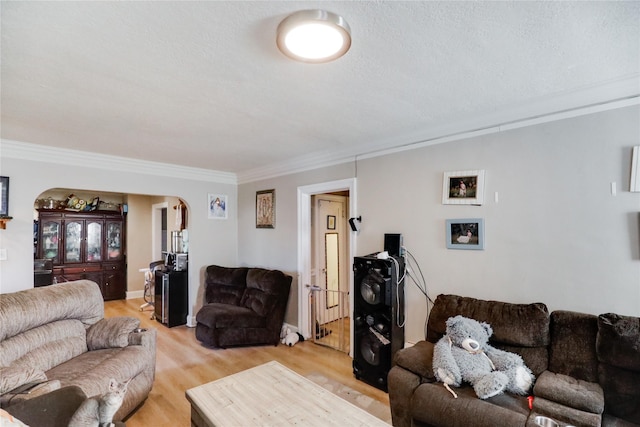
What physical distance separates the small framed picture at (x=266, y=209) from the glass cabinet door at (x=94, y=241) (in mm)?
3840

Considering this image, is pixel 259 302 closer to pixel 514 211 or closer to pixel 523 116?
pixel 514 211

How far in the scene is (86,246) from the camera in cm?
604

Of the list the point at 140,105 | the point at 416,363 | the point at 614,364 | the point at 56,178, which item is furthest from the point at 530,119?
the point at 56,178

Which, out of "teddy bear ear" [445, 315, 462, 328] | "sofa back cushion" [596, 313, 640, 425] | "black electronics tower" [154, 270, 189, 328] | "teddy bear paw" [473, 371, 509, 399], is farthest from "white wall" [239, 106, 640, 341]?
"black electronics tower" [154, 270, 189, 328]

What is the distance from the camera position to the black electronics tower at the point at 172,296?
4.53m

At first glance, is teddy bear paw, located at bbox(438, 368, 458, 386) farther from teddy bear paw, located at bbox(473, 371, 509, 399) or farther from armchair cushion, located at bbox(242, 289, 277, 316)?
armchair cushion, located at bbox(242, 289, 277, 316)

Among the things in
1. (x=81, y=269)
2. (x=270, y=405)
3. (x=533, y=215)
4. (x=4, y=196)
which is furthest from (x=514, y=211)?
(x=81, y=269)

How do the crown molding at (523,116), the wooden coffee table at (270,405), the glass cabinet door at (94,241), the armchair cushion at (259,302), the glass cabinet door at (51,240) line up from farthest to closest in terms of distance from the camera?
the glass cabinet door at (94,241) < the glass cabinet door at (51,240) < the armchair cushion at (259,302) < the crown molding at (523,116) < the wooden coffee table at (270,405)

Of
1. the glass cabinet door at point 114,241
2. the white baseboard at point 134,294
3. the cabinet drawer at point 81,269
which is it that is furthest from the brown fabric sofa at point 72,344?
the white baseboard at point 134,294

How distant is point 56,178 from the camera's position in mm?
3428

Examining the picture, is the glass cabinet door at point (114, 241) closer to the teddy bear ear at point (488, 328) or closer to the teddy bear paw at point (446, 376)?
the teddy bear paw at point (446, 376)

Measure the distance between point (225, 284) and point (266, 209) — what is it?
4.09ft

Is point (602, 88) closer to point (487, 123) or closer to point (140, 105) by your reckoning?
point (487, 123)

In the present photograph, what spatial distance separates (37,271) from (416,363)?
4.64m
